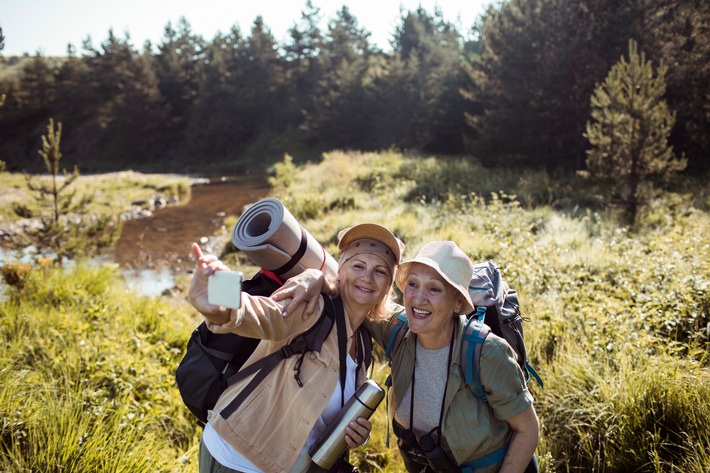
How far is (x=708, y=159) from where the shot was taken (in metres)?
14.7

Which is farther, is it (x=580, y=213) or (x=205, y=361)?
(x=580, y=213)

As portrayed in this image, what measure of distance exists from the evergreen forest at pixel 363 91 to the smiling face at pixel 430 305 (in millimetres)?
6223

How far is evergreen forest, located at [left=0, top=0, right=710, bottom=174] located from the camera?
1502 centimetres

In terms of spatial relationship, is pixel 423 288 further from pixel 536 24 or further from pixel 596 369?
pixel 536 24

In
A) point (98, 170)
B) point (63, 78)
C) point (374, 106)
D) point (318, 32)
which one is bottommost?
point (98, 170)

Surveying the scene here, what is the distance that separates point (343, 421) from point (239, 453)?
1.61 feet

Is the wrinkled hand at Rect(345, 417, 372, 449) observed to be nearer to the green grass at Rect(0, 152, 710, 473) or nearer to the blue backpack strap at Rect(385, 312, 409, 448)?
the blue backpack strap at Rect(385, 312, 409, 448)

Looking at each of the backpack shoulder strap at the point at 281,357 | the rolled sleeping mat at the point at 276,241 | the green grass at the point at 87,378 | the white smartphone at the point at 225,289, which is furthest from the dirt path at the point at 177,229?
the white smartphone at the point at 225,289

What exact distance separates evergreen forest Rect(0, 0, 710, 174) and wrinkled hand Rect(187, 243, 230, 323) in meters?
5.94

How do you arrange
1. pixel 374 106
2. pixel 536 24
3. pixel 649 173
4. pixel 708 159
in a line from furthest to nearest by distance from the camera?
pixel 374 106 < pixel 536 24 < pixel 708 159 < pixel 649 173

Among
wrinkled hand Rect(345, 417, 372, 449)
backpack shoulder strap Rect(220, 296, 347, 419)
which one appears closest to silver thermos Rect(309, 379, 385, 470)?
wrinkled hand Rect(345, 417, 372, 449)

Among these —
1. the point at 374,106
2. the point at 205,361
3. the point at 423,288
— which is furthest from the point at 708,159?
the point at 374,106

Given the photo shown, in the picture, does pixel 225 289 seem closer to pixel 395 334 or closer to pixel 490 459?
pixel 395 334

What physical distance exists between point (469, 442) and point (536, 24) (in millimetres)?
19379
